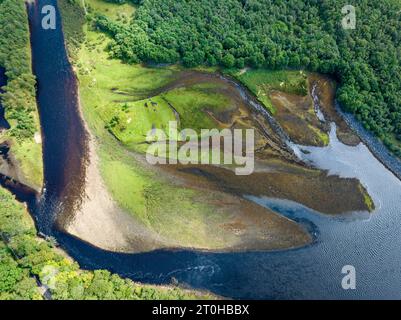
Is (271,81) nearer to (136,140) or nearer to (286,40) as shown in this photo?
(286,40)

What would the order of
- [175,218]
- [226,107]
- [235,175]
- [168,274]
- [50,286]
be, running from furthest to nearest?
[226,107] < [235,175] < [175,218] < [168,274] < [50,286]

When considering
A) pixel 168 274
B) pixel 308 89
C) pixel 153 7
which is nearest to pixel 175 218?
pixel 168 274

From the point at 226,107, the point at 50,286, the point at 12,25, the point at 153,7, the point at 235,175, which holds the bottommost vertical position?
the point at 50,286

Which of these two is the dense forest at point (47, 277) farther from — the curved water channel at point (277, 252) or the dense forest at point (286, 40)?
the dense forest at point (286, 40)

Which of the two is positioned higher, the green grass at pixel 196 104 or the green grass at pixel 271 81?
the green grass at pixel 271 81

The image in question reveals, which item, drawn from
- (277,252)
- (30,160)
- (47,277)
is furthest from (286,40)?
(47,277)

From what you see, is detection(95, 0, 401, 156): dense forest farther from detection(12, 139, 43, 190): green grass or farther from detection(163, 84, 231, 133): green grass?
detection(12, 139, 43, 190): green grass

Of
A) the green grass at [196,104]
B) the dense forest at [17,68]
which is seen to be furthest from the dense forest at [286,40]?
the dense forest at [17,68]

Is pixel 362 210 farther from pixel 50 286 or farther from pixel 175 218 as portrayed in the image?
pixel 50 286
